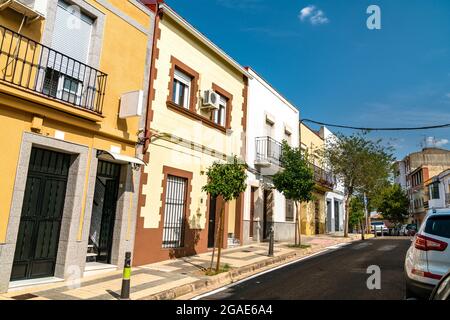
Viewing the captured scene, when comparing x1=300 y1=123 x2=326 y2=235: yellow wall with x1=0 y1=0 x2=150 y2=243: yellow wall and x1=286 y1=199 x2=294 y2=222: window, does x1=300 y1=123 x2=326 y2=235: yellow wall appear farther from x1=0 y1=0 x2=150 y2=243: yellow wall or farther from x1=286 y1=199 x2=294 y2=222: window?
x1=0 y1=0 x2=150 y2=243: yellow wall

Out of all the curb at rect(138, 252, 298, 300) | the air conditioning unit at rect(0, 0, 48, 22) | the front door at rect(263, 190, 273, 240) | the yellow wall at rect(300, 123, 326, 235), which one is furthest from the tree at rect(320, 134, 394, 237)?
the air conditioning unit at rect(0, 0, 48, 22)

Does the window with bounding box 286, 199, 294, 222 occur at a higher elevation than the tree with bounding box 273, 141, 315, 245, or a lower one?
lower

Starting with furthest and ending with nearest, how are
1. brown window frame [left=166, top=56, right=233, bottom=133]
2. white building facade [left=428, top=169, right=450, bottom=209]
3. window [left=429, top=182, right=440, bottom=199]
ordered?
window [left=429, top=182, right=440, bottom=199] → white building facade [left=428, top=169, right=450, bottom=209] → brown window frame [left=166, top=56, right=233, bottom=133]

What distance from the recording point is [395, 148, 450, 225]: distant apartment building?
167ft

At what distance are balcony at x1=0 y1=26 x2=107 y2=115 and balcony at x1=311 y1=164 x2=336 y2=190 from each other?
1774 cm

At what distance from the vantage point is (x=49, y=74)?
7914 mm

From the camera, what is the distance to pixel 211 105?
12.7 m

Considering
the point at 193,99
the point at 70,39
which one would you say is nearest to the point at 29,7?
the point at 70,39

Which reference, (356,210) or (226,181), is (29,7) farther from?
(356,210)

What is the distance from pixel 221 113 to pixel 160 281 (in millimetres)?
8310

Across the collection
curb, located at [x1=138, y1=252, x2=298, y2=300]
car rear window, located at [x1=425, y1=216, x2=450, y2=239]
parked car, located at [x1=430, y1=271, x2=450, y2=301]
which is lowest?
curb, located at [x1=138, y1=252, x2=298, y2=300]

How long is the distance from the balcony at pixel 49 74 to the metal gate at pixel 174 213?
375 cm

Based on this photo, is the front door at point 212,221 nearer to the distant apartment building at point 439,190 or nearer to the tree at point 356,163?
the tree at point 356,163
